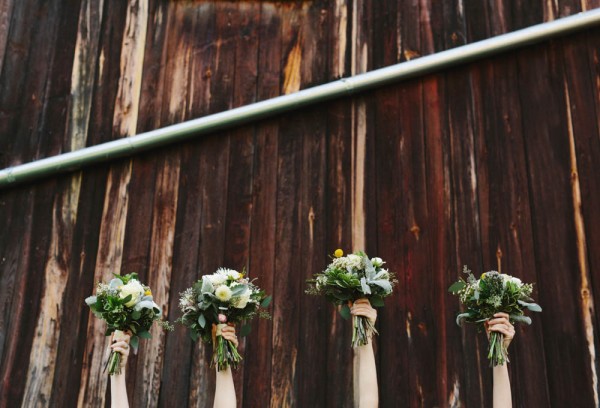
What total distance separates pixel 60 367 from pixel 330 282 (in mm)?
1972

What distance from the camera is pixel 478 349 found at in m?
5.51

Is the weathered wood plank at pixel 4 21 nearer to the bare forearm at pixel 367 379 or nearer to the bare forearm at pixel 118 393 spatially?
the bare forearm at pixel 118 393

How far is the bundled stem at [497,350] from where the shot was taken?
492 cm

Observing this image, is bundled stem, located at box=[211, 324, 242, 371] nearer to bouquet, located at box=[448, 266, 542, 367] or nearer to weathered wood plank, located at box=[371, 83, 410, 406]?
weathered wood plank, located at box=[371, 83, 410, 406]

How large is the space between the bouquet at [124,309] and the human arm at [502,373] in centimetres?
184

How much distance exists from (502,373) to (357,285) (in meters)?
0.89

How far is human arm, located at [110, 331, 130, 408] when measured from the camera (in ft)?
16.3

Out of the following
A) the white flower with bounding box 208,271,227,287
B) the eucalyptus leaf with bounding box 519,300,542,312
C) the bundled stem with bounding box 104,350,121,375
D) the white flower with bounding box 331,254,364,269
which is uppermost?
the white flower with bounding box 331,254,364,269

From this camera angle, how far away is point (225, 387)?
16.8 feet

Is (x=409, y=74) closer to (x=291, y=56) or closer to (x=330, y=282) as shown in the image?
(x=291, y=56)

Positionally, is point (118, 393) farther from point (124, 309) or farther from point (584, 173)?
point (584, 173)

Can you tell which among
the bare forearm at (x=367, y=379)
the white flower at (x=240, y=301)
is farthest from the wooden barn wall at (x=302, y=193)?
the white flower at (x=240, y=301)

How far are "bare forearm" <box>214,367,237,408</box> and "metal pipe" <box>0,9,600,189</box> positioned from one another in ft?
6.21

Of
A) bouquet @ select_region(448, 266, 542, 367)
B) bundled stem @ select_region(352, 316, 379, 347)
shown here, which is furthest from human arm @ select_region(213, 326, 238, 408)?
bouquet @ select_region(448, 266, 542, 367)
